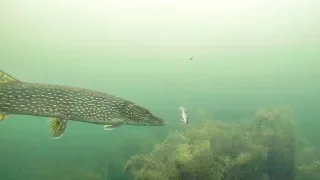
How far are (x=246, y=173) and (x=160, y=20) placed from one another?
29088mm

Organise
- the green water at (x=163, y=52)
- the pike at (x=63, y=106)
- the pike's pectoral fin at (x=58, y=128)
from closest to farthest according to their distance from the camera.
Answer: the pike at (x=63, y=106), the pike's pectoral fin at (x=58, y=128), the green water at (x=163, y=52)

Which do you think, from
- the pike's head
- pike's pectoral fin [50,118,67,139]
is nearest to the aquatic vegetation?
the pike's head

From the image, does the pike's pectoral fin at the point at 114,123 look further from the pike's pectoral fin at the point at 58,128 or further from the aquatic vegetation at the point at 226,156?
the aquatic vegetation at the point at 226,156

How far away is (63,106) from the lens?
14.2 feet

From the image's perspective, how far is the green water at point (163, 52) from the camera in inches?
1083

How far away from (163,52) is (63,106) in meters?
38.2

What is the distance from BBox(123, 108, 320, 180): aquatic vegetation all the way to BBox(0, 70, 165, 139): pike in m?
2.05

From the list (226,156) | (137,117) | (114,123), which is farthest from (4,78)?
(226,156)

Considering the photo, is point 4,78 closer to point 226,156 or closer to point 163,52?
point 226,156

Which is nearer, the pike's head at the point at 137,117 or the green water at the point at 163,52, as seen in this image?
the pike's head at the point at 137,117

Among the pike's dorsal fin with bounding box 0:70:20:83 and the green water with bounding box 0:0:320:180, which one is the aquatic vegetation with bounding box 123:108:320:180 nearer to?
the pike's dorsal fin with bounding box 0:70:20:83

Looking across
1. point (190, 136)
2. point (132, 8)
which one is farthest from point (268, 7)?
point (190, 136)

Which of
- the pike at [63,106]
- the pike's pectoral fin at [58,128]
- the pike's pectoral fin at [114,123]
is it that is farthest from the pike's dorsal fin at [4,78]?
the pike's pectoral fin at [114,123]

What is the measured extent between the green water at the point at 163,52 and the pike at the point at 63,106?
909 cm
